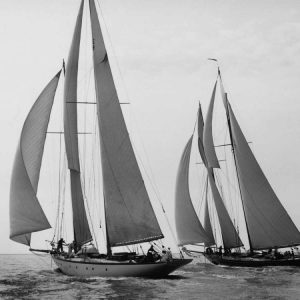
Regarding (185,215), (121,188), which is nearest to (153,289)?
(121,188)

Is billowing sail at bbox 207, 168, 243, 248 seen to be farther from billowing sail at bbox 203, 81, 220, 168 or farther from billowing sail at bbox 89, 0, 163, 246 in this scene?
billowing sail at bbox 89, 0, 163, 246

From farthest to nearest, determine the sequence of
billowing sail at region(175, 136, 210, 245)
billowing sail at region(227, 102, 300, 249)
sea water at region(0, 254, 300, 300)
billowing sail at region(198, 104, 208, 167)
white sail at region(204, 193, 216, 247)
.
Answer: billowing sail at region(198, 104, 208, 167) < white sail at region(204, 193, 216, 247) < billowing sail at region(175, 136, 210, 245) < billowing sail at region(227, 102, 300, 249) < sea water at region(0, 254, 300, 300)

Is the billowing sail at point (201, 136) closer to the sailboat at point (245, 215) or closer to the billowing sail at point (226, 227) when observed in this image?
the sailboat at point (245, 215)

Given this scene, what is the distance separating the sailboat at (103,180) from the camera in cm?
3347

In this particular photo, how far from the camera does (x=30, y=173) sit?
36594 mm

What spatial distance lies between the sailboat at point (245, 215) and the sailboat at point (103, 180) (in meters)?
15.2

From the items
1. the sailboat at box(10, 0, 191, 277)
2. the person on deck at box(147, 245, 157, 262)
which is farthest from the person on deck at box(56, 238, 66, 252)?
the person on deck at box(147, 245, 157, 262)

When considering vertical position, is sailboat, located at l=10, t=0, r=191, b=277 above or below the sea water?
above

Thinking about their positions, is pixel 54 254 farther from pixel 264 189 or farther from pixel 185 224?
pixel 264 189

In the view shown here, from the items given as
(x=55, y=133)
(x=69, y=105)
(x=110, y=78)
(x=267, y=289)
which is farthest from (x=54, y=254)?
(x=267, y=289)

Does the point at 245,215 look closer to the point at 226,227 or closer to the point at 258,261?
the point at 226,227

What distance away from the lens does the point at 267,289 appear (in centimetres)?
3012

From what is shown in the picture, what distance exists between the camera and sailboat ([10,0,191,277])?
33.5 metres

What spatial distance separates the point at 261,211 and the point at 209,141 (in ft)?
30.1
